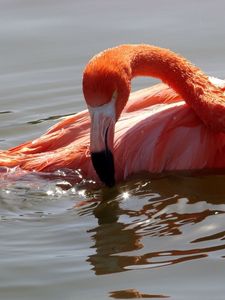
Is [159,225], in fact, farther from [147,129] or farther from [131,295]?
[131,295]

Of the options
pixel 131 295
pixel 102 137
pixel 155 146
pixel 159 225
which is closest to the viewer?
pixel 131 295

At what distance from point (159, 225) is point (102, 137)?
698mm

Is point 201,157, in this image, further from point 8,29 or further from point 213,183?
point 8,29

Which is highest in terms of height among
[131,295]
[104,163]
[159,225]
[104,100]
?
[104,100]

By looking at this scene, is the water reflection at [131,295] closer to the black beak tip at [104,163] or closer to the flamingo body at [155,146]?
the black beak tip at [104,163]

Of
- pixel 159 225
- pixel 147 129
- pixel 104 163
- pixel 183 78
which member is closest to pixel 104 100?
pixel 104 163

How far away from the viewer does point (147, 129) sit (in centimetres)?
736

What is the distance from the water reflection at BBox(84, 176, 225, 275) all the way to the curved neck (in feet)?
1.61

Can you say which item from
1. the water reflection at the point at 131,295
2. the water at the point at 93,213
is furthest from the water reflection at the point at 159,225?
the water reflection at the point at 131,295

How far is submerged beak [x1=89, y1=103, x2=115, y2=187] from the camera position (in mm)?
6965

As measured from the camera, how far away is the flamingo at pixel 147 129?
23.0 ft

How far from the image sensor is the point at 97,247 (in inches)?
261

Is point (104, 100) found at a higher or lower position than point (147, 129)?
higher

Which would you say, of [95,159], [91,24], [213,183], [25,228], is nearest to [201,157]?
[213,183]
